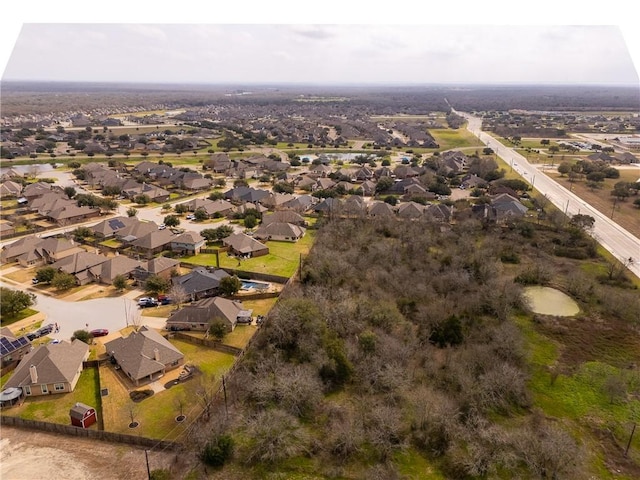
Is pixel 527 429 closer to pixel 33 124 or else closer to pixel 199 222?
pixel 199 222

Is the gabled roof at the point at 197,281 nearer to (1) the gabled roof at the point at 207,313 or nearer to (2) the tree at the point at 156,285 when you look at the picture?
(2) the tree at the point at 156,285

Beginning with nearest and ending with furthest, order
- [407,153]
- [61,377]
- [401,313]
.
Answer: [61,377], [401,313], [407,153]

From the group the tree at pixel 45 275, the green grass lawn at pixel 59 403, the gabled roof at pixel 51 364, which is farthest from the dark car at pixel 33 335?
the tree at pixel 45 275

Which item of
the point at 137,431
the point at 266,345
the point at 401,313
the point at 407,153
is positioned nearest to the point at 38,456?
the point at 137,431

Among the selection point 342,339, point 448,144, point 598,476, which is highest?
point 448,144

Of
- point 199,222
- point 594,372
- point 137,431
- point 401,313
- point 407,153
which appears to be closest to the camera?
point 137,431

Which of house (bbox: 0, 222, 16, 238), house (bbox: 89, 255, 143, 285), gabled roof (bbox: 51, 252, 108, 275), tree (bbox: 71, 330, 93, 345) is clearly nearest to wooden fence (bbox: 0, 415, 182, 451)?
tree (bbox: 71, 330, 93, 345)
